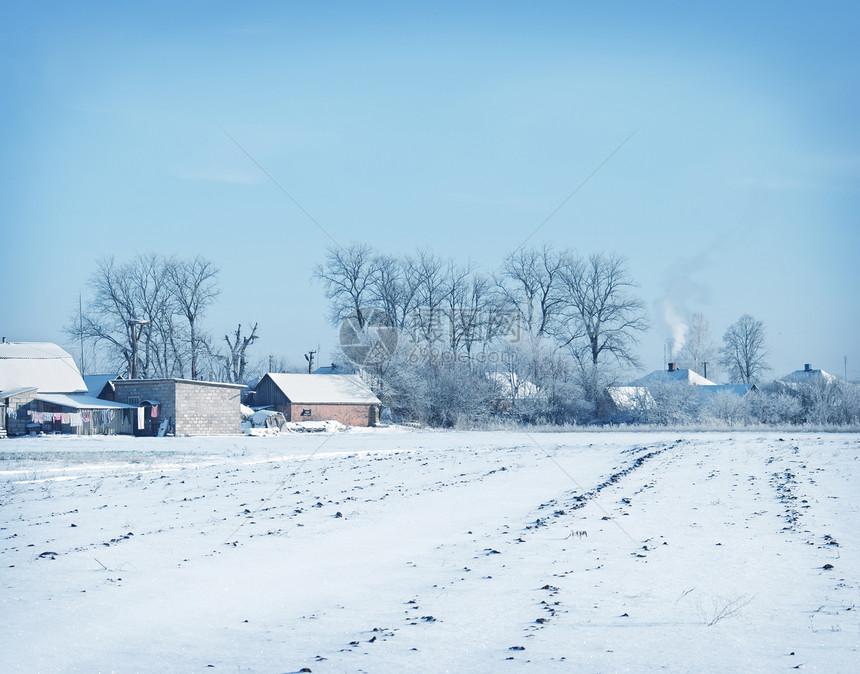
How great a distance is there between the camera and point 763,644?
512 centimetres

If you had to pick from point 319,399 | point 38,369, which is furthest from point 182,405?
point 319,399

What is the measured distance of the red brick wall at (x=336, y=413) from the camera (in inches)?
2141

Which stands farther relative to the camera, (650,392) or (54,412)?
(650,392)

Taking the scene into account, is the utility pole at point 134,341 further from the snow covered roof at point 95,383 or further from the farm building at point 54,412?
the farm building at point 54,412

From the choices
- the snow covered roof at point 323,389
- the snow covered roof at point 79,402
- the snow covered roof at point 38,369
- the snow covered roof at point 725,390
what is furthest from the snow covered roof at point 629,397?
the snow covered roof at point 38,369

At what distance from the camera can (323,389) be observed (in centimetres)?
5653

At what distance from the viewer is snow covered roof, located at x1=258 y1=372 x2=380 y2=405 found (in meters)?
55.1

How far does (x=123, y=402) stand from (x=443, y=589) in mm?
41100

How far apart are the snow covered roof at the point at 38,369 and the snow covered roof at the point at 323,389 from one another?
13.6 m

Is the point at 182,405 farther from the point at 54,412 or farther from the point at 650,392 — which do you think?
the point at 650,392

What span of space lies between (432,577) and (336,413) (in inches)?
1915

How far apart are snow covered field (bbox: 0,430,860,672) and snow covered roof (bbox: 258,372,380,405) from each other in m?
40.1

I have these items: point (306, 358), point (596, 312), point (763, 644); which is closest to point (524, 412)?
point (596, 312)

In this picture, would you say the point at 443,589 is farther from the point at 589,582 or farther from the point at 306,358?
the point at 306,358
